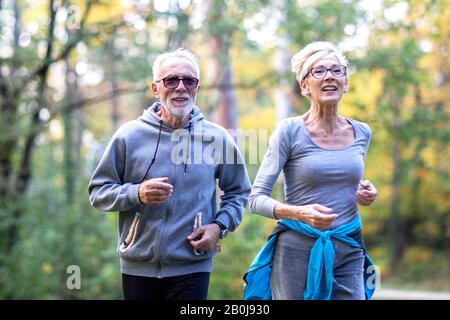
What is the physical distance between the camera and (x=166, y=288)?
3.44 meters

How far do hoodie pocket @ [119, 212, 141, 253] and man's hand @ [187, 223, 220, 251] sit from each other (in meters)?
0.29

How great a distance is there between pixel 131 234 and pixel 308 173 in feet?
3.19

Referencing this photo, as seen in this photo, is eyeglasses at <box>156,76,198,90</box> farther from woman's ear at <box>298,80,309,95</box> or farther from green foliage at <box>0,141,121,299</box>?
green foliage at <box>0,141,121,299</box>

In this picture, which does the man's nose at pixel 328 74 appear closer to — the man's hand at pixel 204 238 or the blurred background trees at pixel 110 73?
the man's hand at pixel 204 238

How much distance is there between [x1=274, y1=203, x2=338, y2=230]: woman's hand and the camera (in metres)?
3.11

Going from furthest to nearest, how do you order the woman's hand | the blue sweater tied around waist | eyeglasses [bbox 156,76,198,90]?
eyeglasses [bbox 156,76,198,90] < the blue sweater tied around waist < the woman's hand

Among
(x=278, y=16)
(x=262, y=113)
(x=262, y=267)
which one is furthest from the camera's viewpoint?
(x=262, y=113)

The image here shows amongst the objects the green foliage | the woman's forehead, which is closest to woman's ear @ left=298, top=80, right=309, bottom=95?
the woman's forehead

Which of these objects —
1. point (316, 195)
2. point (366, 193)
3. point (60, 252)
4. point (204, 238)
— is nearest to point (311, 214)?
point (316, 195)

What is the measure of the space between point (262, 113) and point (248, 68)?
1865mm

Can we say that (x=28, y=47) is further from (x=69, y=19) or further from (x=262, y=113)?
(x=262, y=113)

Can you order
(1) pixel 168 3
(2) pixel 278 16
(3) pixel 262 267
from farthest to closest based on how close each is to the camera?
1. (2) pixel 278 16
2. (1) pixel 168 3
3. (3) pixel 262 267
